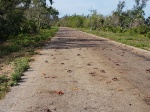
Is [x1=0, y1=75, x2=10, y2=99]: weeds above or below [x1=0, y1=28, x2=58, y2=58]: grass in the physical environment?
above

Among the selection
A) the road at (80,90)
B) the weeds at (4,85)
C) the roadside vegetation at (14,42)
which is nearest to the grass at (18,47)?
the roadside vegetation at (14,42)

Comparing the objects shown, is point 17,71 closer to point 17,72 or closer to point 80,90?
point 17,72

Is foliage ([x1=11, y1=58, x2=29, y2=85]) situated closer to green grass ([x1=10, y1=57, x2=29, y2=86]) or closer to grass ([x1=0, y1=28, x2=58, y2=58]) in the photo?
green grass ([x1=10, y1=57, x2=29, y2=86])

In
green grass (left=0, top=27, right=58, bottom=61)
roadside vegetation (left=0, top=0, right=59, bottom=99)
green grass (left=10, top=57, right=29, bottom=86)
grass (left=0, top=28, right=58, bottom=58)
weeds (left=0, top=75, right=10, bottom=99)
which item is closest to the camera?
weeds (left=0, top=75, right=10, bottom=99)

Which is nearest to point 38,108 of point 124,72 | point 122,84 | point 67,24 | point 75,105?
point 75,105

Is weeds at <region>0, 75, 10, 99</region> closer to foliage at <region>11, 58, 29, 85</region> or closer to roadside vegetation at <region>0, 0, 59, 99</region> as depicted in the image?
roadside vegetation at <region>0, 0, 59, 99</region>

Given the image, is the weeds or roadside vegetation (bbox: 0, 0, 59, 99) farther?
roadside vegetation (bbox: 0, 0, 59, 99)

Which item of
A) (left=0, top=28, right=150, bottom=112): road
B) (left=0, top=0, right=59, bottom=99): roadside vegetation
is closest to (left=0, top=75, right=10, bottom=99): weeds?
(left=0, top=0, right=59, bottom=99): roadside vegetation

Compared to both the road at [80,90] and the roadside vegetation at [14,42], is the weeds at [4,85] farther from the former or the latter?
the road at [80,90]

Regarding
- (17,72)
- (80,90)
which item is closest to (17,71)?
(17,72)

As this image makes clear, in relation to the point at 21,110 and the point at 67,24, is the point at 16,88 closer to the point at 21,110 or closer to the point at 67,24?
the point at 21,110

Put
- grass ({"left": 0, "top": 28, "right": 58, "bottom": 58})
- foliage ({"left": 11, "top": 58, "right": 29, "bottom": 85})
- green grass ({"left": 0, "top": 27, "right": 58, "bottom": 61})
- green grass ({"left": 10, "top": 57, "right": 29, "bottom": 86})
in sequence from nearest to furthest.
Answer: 1. green grass ({"left": 10, "top": 57, "right": 29, "bottom": 86})
2. foliage ({"left": 11, "top": 58, "right": 29, "bottom": 85})
3. green grass ({"left": 0, "top": 27, "right": 58, "bottom": 61})
4. grass ({"left": 0, "top": 28, "right": 58, "bottom": 58})

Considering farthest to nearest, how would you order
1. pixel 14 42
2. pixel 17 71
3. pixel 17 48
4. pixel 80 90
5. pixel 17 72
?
pixel 14 42 < pixel 17 48 < pixel 17 71 < pixel 17 72 < pixel 80 90

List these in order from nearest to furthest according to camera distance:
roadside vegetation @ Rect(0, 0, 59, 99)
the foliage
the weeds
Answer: the weeds, the foliage, roadside vegetation @ Rect(0, 0, 59, 99)
